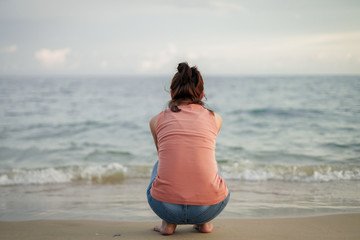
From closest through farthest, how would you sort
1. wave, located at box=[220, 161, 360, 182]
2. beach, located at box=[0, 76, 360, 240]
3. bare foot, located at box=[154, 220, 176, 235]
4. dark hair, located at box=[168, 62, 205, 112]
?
1. dark hair, located at box=[168, 62, 205, 112]
2. bare foot, located at box=[154, 220, 176, 235]
3. beach, located at box=[0, 76, 360, 240]
4. wave, located at box=[220, 161, 360, 182]

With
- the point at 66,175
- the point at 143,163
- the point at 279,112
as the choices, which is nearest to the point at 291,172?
the point at 143,163

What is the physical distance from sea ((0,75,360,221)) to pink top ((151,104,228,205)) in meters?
0.28

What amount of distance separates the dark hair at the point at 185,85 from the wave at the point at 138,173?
3573mm

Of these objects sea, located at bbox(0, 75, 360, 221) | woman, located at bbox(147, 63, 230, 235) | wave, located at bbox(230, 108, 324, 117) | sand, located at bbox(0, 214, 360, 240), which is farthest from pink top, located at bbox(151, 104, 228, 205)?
wave, located at bbox(230, 108, 324, 117)

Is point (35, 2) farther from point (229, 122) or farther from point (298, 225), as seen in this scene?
point (298, 225)

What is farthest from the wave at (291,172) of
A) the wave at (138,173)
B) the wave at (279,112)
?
the wave at (279,112)

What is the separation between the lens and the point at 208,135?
95.3 inches

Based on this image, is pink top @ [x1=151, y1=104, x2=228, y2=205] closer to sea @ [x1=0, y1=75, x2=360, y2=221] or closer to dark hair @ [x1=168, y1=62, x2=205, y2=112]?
dark hair @ [x1=168, y1=62, x2=205, y2=112]

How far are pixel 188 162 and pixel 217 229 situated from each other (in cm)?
95

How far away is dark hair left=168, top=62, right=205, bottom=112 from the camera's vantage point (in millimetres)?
2483

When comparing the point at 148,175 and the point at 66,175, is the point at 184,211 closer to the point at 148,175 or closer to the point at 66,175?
the point at 148,175

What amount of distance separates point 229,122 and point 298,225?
30.3ft

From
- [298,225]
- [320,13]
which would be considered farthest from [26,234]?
[320,13]

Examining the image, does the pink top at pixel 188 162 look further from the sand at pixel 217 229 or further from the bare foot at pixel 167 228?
the sand at pixel 217 229
